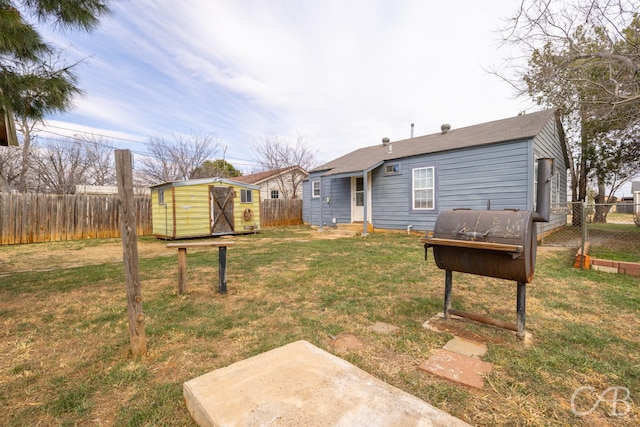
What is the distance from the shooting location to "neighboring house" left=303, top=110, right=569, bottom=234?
820cm

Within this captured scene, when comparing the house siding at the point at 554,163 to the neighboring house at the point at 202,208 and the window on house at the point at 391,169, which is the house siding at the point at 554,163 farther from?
the neighboring house at the point at 202,208

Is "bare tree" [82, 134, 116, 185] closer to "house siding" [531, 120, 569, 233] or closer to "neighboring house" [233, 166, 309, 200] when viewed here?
"neighboring house" [233, 166, 309, 200]

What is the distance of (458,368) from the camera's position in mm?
2199

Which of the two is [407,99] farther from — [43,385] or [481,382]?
[43,385]

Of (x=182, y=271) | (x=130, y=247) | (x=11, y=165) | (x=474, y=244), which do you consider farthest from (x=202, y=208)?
(x=11, y=165)

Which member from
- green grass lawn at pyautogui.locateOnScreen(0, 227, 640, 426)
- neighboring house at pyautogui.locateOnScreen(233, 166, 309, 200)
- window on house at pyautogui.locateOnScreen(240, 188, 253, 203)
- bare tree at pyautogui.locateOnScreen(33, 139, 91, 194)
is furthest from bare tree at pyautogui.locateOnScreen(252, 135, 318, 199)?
green grass lawn at pyautogui.locateOnScreen(0, 227, 640, 426)

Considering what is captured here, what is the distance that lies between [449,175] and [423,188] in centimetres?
99

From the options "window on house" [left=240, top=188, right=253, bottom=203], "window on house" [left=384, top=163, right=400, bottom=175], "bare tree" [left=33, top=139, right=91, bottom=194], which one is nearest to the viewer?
"window on house" [left=384, top=163, right=400, bottom=175]

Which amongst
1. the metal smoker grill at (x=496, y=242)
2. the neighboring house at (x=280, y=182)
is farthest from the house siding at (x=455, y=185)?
the neighboring house at (x=280, y=182)

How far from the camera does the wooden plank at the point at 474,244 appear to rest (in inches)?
92.4

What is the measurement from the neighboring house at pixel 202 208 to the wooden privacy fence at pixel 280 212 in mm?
3062

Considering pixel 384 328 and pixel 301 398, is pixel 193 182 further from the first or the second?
pixel 301 398

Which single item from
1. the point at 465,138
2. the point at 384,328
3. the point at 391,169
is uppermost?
the point at 465,138

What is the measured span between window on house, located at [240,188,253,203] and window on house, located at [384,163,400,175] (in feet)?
19.5
